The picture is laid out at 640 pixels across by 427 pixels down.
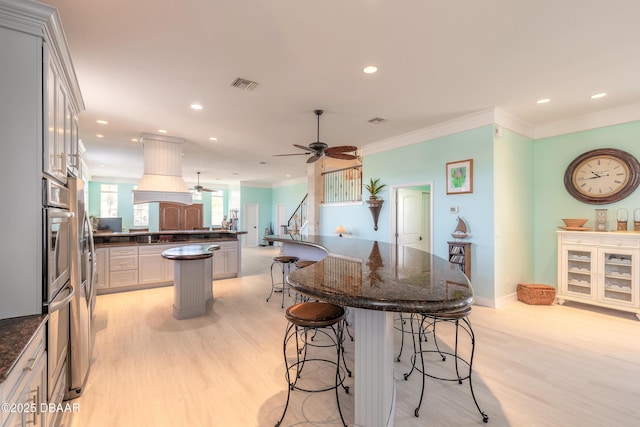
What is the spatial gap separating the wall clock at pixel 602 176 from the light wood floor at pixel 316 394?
1.71 meters

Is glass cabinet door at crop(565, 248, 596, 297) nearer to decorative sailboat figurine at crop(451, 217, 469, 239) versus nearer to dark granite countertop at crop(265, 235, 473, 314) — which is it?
decorative sailboat figurine at crop(451, 217, 469, 239)

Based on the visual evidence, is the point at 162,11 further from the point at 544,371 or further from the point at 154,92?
the point at 544,371

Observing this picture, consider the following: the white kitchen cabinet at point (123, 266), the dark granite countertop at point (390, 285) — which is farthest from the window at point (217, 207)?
the dark granite countertop at point (390, 285)

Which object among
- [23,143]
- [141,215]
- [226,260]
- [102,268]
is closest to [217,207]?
[141,215]

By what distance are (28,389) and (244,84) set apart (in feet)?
10.1

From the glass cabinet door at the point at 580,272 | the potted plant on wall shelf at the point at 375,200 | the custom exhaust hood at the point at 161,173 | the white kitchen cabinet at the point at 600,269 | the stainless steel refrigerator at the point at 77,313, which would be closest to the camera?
the stainless steel refrigerator at the point at 77,313

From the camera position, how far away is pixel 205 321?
368 centimetres

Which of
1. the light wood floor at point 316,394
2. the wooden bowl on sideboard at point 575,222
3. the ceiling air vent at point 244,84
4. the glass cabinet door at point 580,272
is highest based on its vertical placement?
the ceiling air vent at point 244,84

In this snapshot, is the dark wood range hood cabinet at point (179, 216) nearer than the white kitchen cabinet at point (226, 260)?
No

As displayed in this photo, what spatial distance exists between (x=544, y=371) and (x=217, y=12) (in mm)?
4029

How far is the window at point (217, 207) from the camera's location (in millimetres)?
13139

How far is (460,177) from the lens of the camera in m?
4.52

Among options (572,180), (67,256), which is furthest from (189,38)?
(572,180)

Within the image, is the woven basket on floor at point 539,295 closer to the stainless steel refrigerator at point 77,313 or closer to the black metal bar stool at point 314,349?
the black metal bar stool at point 314,349
